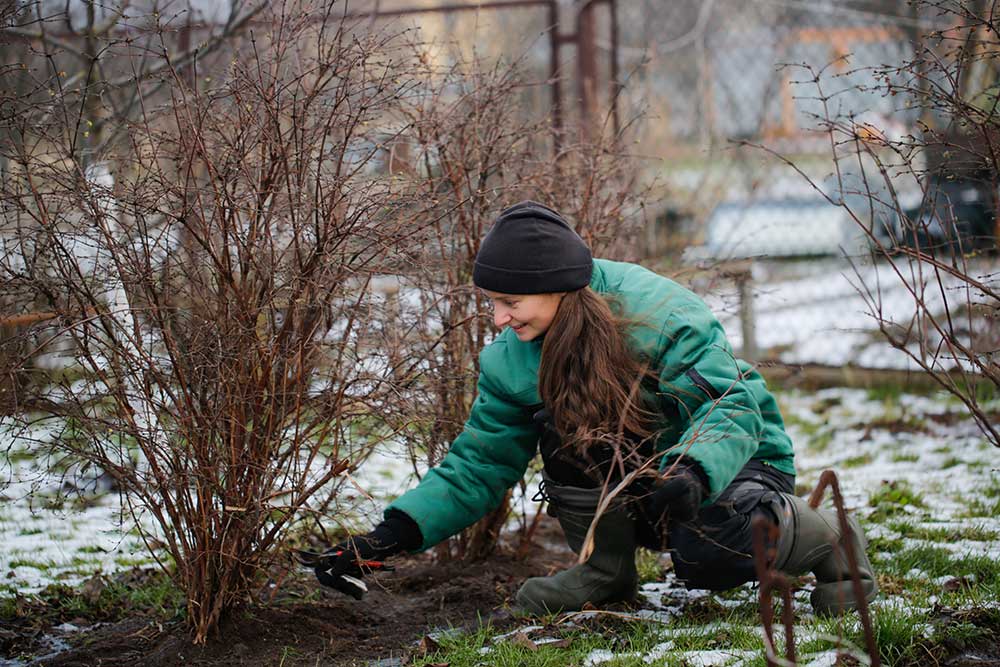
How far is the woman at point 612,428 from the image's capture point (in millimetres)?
2527

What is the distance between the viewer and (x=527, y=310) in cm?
262

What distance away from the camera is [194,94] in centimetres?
244

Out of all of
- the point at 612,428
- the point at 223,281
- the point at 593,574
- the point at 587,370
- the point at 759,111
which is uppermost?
the point at 759,111

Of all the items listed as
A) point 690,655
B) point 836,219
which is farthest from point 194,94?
point 836,219

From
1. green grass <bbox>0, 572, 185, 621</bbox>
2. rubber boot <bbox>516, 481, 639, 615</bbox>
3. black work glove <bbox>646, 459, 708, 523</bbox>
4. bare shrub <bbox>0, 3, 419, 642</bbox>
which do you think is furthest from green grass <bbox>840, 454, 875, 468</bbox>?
green grass <bbox>0, 572, 185, 621</bbox>

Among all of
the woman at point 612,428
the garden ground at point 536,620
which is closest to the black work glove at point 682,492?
the woman at point 612,428

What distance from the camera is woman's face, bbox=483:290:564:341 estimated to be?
2.61m

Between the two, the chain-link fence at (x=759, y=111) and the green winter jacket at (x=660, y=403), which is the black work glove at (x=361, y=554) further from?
the chain-link fence at (x=759, y=111)

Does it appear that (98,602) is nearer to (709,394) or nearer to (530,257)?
(530,257)

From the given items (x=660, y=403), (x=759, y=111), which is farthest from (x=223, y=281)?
(x=759, y=111)

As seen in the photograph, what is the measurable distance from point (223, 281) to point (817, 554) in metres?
1.63

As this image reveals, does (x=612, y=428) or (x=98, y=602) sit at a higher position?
(x=612, y=428)

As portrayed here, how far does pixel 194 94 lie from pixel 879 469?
3.24 meters

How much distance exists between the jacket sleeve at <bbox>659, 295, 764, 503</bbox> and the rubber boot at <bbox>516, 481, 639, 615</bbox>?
0.36 metres
